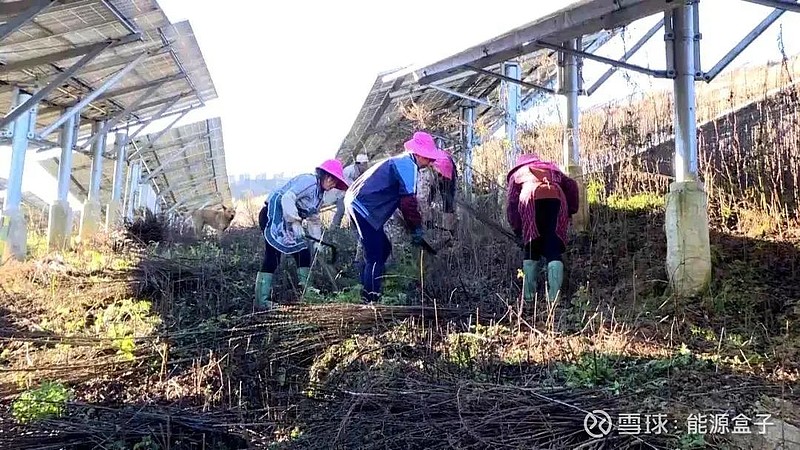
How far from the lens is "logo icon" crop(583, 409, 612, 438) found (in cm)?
247

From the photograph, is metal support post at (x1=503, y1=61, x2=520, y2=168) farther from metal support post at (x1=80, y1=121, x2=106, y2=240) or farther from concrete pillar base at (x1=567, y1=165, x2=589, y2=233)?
metal support post at (x1=80, y1=121, x2=106, y2=240)

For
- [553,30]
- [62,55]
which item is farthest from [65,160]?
[553,30]

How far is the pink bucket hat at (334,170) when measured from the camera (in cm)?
578

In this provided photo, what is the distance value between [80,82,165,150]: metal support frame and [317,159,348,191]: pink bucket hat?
25.3 ft

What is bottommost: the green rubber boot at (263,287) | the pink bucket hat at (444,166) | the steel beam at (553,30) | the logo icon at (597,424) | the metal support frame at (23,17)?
the logo icon at (597,424)

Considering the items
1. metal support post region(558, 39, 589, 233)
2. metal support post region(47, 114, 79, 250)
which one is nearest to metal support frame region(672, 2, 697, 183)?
metal support post region(558, 39, 589, 233)

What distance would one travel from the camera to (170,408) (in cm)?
368

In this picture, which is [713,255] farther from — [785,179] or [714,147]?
[714,147]

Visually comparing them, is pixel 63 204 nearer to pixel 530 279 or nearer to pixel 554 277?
pixel 530 279

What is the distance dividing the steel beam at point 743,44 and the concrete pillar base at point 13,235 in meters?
9.35

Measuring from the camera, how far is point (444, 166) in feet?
17.4

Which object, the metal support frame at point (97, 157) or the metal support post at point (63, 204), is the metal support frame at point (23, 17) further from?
the metal support frame at point (97, 157)

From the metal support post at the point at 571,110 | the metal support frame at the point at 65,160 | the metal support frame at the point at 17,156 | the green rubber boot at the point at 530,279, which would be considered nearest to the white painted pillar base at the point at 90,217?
the metal support frame at the point at 65,160

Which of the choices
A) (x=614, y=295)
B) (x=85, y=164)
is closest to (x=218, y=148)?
(x=85, y=164)
